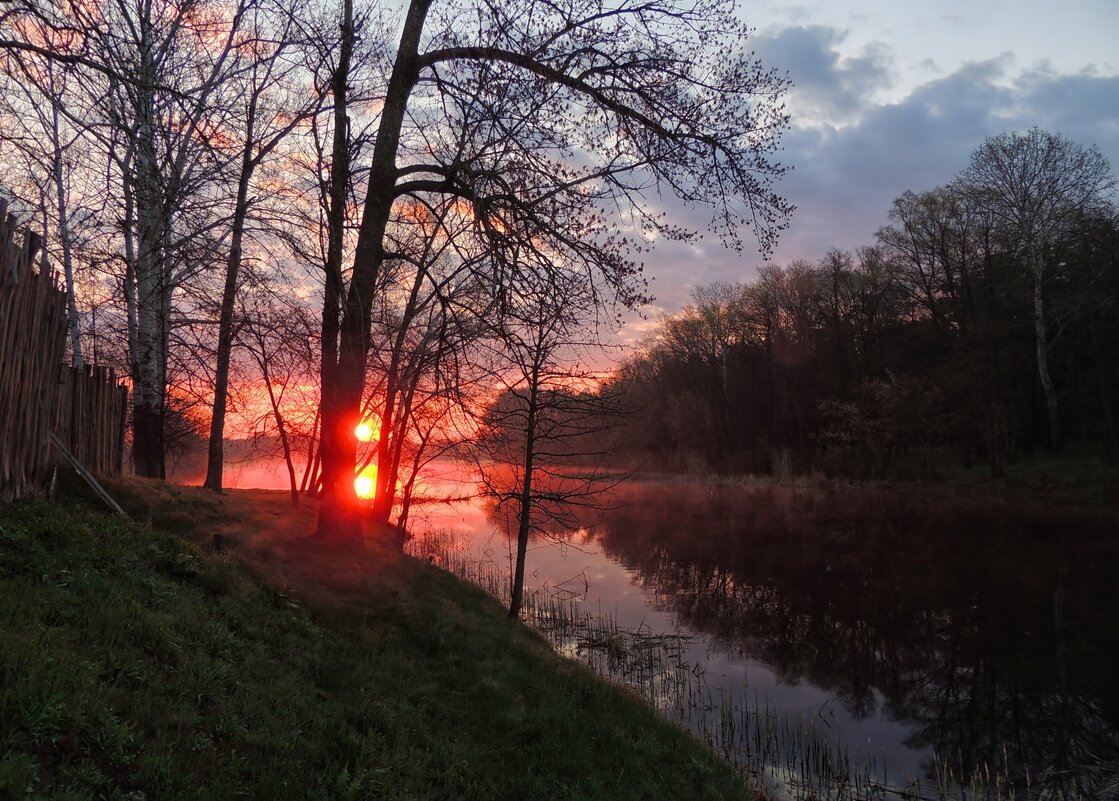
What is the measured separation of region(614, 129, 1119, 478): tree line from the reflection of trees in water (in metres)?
7.71

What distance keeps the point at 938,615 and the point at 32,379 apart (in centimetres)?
1696

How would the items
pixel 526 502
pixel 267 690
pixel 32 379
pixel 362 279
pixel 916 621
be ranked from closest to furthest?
1. pixel 267 690
2. pixel 32 379
3. pixel 362 279
4. pixel 526 502
5. pixel 916 621

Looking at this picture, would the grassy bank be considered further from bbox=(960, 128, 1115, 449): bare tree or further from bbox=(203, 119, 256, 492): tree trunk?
bbox=(960, 128, 1115, 449): bare tree

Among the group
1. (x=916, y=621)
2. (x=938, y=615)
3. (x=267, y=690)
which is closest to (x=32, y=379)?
(x=267, y=690)

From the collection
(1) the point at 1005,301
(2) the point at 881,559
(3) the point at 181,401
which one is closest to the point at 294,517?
(3) the point at 181,401

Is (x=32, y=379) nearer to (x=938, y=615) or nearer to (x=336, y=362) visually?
(x=336, y=362)

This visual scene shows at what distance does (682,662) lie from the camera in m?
12.0

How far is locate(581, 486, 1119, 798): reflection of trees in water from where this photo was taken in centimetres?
919

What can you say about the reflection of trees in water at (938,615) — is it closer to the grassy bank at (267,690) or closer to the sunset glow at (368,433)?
the grassy bank at (267,690)

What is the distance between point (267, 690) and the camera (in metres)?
4.98

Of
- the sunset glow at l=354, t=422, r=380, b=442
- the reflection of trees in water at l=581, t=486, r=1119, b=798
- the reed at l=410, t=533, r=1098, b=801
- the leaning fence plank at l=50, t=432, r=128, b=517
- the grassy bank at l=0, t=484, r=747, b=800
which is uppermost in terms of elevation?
the sunset glow at l=354, t=422, r=380, b=442

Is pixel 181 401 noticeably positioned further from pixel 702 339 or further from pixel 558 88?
pixel 702 339

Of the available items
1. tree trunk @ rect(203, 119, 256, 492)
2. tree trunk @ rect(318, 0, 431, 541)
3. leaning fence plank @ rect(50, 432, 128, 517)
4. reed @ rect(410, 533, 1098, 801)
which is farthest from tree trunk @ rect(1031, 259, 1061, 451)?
leaning fence plank @ rect(50, 432, 128, 517)

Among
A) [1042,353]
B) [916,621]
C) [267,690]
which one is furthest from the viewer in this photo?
[1042,353]
